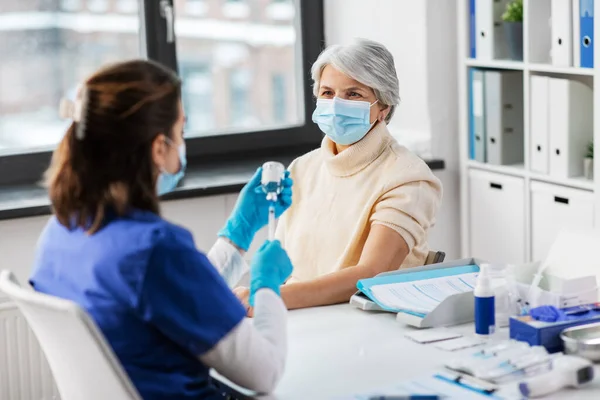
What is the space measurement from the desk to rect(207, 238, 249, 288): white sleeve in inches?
6.4

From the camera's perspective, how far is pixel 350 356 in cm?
184

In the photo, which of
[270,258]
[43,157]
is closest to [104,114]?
[270,258]

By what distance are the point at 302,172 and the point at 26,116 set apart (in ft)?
4.20

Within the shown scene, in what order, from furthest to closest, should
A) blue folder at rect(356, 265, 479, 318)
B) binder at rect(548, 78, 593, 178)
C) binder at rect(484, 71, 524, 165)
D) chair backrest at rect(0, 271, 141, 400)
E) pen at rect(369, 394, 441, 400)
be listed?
binder at rect(484, 71, 524, 165) → binder at rect(548, 78, 593, 178) → blue folder at rect(356, 265, 479, 318) → pen at rect(369, 394, 441, 400) → chair backrest at rect(0, 271, 141, 400)

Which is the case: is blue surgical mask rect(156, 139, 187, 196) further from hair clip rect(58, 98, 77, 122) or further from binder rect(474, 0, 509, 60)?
binder rect(474, 0, 509, 60)

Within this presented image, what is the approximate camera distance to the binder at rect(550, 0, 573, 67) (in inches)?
119

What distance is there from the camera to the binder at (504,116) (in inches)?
133

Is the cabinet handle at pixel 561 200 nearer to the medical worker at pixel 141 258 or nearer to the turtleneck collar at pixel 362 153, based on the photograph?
the turtleneck collar at pixel 362 153

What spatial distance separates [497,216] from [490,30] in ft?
2.11

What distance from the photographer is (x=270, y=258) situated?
5.83ft

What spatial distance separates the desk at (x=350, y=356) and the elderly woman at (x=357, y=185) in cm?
Result: 30

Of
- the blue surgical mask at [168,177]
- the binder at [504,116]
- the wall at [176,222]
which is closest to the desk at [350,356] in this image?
the blue surgical mask at [168,177]

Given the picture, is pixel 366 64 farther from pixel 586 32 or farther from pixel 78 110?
pixel 78 110

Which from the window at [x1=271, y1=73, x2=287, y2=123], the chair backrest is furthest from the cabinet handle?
the chair backrest
